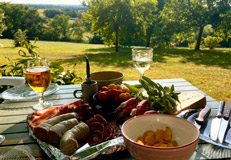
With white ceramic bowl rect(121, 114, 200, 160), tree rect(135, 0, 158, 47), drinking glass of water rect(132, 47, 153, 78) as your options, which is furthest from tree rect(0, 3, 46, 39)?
white ceramic bowl rect(121, 114, 200, 160)

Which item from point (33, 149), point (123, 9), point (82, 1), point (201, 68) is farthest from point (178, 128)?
point (82, 1)

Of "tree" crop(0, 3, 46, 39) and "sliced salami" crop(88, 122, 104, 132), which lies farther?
"tree" crop(0, 3, 46, 39)

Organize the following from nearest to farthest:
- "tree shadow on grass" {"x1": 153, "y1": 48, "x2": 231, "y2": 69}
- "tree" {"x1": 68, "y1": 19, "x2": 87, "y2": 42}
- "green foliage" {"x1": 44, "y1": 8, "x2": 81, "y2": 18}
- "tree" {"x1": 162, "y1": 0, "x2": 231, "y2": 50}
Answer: "tree shadow on grass" {"x1": 153, "y1": 48, "x2": 231, "y2": 69} → "tree" {"x1": 162, "y1": 0, "x2": 231, "y2": 50} → "tree" {"x1": 68, "y1": 19, "x2": 87, "y2": 42} → "green foliage" {"x1": 44, "y1": 8, "x2": 81, "y2": 18}

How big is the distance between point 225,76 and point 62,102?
293 inches

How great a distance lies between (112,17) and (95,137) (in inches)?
591

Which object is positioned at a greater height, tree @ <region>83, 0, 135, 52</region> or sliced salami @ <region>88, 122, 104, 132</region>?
tree @ <region>83, 0, 135, 52</region>

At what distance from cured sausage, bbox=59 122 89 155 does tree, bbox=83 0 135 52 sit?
14847 mm

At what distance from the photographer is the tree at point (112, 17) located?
15359 mm

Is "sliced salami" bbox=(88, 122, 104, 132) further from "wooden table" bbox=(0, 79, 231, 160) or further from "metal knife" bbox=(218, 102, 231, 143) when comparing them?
"metal knife" bbox=(218, 102, 231, 143)

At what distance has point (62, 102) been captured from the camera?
1.81 meters

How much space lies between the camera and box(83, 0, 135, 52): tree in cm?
1536

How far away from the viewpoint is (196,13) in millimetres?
15938

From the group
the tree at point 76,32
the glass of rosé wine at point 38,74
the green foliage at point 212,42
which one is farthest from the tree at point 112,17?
the glass of rosé wine at point 38,74

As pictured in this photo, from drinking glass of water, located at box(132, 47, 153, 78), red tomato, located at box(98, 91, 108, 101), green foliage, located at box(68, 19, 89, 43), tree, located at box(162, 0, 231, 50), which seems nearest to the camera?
red tomato, located at box(98, 91, 108, 101)
